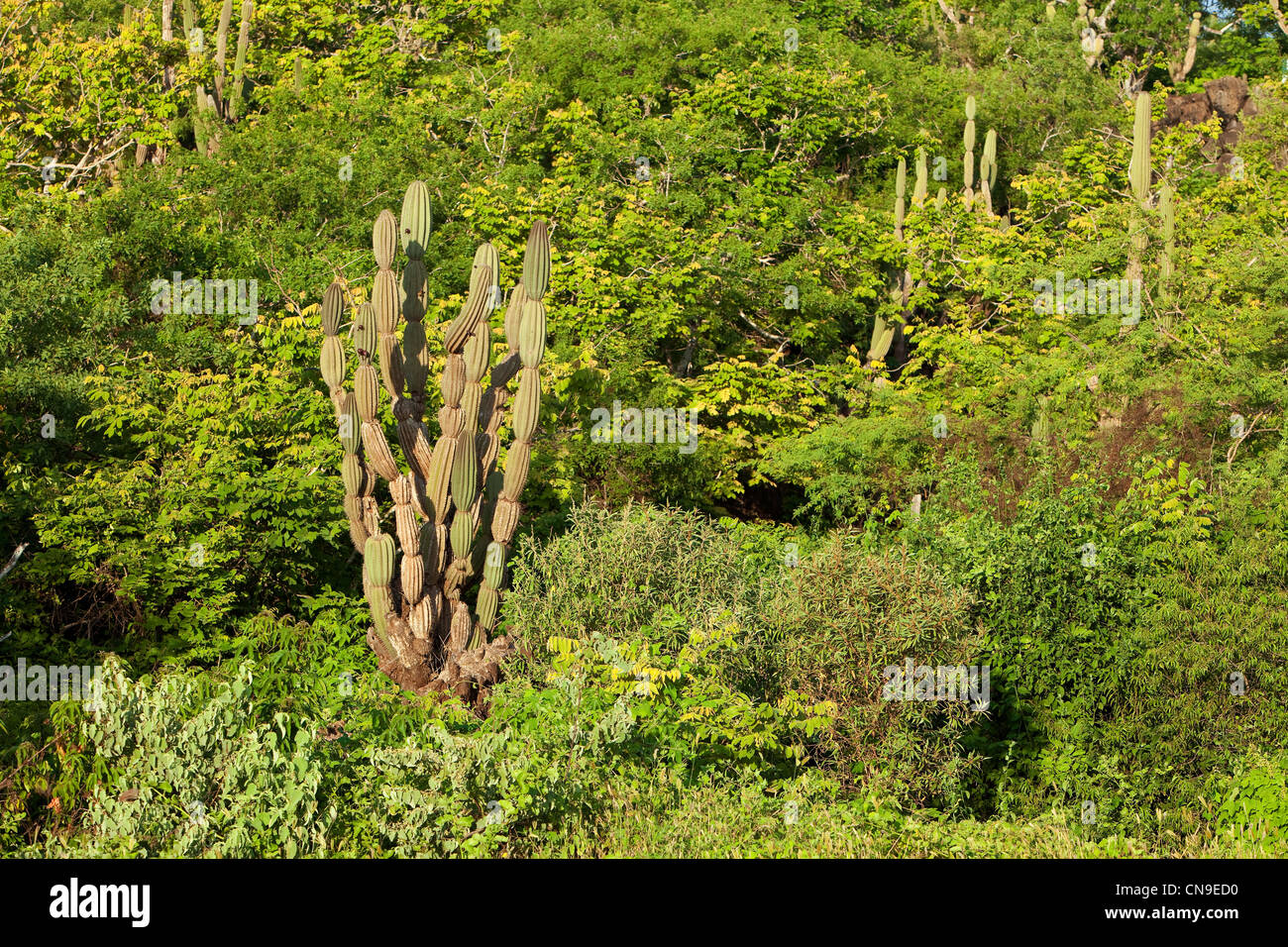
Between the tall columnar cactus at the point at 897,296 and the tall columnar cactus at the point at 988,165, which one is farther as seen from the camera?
the tall columnar cactus at the point at 988,165

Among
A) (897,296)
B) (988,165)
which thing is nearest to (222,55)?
(897,296)

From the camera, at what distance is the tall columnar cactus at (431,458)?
40.4 feet

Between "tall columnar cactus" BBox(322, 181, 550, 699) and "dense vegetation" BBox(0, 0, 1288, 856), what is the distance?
1.66 ft

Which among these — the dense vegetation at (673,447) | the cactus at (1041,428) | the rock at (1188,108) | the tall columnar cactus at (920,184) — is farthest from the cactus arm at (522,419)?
the rock at (1188,108)

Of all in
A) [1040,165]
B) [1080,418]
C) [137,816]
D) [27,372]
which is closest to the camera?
[137,816]

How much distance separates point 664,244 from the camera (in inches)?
767

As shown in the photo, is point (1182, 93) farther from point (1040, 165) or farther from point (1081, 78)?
point (1040, 165)

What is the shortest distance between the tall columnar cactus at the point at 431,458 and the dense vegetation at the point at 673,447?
0.51 metres

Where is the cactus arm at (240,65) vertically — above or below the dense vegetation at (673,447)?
above

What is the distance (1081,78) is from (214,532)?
20917 millimetres

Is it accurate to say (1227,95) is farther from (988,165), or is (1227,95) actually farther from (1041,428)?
(1041,428)

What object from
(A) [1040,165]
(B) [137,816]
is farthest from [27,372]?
(A) [1040,165]

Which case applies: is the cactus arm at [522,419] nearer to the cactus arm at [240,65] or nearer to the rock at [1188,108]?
the cactus arm at [240,65]

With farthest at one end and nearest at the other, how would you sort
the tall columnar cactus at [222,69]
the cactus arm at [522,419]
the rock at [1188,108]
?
the rock at [1188,108], the tall columnar cactus at [222,69], the cactus arm at [522,419]
